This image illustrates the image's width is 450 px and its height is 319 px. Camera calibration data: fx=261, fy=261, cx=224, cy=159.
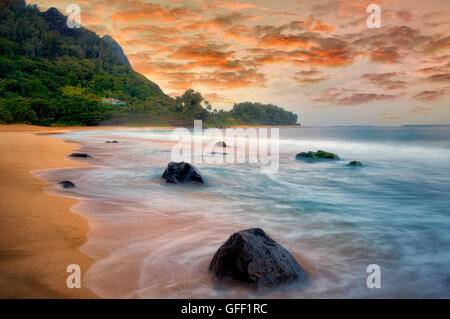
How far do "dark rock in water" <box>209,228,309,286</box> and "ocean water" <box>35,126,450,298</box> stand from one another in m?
0.11

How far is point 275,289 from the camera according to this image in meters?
2.42

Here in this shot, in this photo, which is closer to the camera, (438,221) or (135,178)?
(438,221)

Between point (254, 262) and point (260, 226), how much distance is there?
6.93 feet

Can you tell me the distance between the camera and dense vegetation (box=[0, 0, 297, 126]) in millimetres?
52000

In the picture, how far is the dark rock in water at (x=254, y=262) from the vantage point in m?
2.45

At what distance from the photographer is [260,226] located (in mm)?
4547

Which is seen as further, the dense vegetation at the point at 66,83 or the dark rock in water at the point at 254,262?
the dense vegetation at the point at 66,83

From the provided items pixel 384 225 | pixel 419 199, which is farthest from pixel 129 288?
pixel 419 199

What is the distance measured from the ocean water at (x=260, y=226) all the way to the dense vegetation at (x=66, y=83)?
45667 mm

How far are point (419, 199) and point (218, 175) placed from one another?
6.14 meters

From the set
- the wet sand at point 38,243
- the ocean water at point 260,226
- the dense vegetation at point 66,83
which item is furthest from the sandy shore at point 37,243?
the dense vegetation at point 66,83

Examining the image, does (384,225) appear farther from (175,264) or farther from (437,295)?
(175,264)

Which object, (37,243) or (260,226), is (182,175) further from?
(37,243)

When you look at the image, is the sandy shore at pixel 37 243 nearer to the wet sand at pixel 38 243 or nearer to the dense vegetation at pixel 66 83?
the wet sand at pixel 38 243
